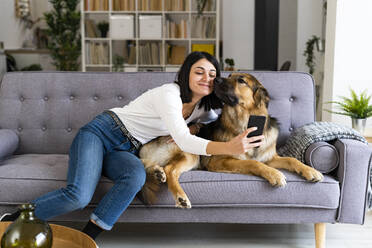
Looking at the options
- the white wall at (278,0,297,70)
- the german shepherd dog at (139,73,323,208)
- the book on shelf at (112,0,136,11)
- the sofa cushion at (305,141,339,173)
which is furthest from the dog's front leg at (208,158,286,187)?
the book on shelf at (112,0,136,11)

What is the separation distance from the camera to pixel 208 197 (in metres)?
2.04

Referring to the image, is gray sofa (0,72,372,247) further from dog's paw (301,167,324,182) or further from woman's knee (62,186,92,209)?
woman's knee (62,186,92,209)

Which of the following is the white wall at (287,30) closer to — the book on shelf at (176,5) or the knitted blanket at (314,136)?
the book on shelf at (176,5)

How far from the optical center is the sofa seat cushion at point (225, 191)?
2.04 metres

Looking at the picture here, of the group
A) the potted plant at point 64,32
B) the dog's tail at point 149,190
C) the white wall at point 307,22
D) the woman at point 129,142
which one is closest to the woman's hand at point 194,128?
the woman at point 129,142

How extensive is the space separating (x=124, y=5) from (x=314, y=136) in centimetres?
481

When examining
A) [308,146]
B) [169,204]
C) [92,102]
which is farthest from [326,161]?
[92,102]

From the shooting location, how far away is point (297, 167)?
6.86ft

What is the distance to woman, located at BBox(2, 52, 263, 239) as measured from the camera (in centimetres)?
184

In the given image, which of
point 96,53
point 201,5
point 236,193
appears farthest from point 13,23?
point 236,193

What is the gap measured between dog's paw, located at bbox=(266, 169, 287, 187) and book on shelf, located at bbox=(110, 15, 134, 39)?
15.9ft

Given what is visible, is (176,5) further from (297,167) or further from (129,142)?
(297,167)

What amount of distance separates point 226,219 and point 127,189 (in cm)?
52

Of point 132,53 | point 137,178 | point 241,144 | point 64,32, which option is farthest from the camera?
point 64,32
